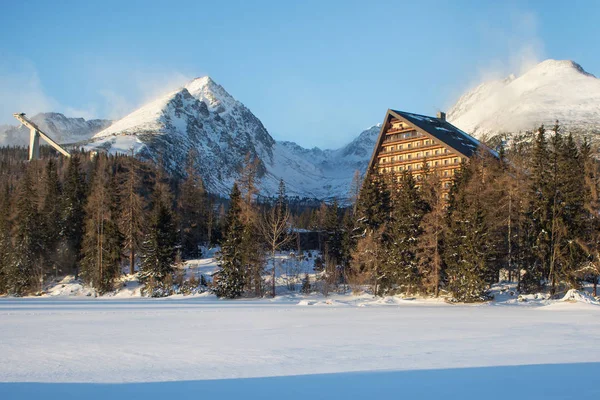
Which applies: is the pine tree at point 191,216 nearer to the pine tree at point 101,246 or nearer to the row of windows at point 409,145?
the pine tree at point 101,246

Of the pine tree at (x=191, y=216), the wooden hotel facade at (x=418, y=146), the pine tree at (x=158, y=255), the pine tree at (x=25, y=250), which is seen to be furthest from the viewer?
the wooden hotel facade at (x=418, y=146)

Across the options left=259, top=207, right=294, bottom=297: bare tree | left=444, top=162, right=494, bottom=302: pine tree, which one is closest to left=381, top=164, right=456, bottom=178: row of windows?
left=259, top=207, right=294, bottom=297: bare tree

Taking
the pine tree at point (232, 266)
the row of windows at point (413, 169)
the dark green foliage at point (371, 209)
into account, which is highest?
the row of windows at point (413, 169)

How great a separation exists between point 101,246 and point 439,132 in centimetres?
4458

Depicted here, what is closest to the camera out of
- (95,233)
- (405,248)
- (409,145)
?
(405,248)

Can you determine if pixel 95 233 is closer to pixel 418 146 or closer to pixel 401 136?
pixel 401 136

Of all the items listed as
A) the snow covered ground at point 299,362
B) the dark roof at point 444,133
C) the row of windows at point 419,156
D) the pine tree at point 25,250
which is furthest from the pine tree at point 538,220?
the pine tree at point 25,250

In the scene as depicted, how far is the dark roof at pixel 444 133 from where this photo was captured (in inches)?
2254

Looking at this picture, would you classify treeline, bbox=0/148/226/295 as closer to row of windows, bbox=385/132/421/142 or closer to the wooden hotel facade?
the wooden hotel facade

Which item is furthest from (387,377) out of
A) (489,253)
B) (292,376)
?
(489,253)

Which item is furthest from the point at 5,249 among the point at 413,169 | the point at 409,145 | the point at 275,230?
the point at 409,145

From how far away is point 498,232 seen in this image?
1549 inches

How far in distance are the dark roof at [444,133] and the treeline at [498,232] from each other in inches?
510

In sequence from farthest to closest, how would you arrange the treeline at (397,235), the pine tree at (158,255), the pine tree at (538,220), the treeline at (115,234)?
the treeline at (115,234)
the pine tree at (158,255)
the pine tree at (538,220)
the treeline at (397,235)
